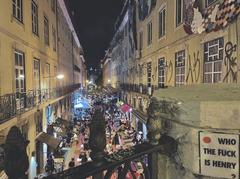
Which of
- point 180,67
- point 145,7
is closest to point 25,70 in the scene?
point 180,67

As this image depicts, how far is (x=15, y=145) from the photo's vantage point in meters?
1.95

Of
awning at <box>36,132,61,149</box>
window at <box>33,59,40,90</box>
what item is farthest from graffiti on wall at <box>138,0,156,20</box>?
awning at <box>36,132,61,149</box>

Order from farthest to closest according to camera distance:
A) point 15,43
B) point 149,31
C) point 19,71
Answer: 1. point 149,31
2. point 19,71
3. point 15,43

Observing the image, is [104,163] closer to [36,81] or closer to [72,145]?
[36,81]

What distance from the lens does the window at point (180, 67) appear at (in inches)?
586

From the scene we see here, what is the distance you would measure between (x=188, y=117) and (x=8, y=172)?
1360mm

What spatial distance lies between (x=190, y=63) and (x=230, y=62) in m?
3.89

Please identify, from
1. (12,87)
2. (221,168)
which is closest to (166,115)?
(221,168)

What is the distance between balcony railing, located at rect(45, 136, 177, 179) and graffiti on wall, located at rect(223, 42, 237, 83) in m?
7.43

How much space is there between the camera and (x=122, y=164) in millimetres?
2199

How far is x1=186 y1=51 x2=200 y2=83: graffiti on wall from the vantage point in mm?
12406

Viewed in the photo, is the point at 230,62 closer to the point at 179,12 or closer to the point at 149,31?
the point at 179,12

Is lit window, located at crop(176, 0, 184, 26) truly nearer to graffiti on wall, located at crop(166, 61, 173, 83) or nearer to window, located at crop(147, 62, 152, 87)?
graffiti on wall, located at crop(166, 61, 173, 83)

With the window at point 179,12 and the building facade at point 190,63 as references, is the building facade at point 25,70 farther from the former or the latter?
the window at point 179,12
